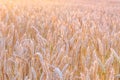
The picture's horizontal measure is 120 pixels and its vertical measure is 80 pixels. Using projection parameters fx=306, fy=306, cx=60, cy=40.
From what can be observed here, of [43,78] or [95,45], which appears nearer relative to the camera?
[43,78]

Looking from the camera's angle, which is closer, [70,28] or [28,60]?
[28,60]

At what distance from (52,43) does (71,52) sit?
0.20 meters

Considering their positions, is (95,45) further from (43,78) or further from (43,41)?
(43,78)

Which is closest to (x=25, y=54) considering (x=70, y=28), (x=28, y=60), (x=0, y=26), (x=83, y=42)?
(x=28, y=60)

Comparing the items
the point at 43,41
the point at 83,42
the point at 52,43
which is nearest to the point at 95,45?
the point at 83,42

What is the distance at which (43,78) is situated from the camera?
1277mm

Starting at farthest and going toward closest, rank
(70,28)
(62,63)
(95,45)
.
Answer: (70,28)
(95,45)
(62,63)

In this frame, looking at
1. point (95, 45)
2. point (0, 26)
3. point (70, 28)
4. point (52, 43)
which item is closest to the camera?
point (52, 43)

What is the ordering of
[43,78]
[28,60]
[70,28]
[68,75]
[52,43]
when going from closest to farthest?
1. [43,78]
2. [68,75]
3. [28,60]
4. [52,43]
5. [70,28]

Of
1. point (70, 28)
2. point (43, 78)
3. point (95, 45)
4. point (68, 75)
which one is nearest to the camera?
point (43, 78)

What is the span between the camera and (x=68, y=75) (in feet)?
4.60

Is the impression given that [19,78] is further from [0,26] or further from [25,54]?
[0,26]

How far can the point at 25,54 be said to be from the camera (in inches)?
66.6

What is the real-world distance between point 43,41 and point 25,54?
169 mm
